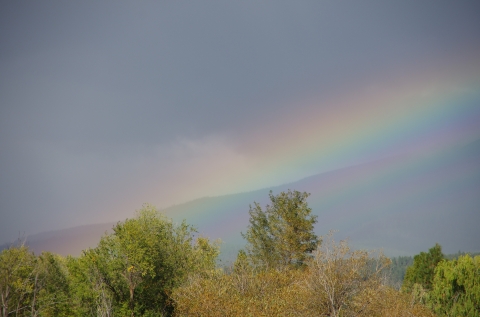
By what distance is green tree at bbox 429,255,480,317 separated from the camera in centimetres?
3709

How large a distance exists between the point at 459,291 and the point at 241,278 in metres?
25.6

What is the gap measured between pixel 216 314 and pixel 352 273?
10.4m

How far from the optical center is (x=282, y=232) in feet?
177

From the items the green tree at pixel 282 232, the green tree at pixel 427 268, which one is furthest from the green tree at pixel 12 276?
the green tree at pixel 427 268

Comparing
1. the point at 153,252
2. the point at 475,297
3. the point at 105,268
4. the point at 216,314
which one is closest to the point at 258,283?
the point at 216,314

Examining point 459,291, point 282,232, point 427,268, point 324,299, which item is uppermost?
point 282,232

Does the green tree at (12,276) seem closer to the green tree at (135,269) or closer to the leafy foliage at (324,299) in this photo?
the green tree at (135,269)

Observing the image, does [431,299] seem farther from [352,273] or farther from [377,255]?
[352,273]

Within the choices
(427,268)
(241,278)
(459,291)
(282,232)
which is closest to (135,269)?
(241,278)

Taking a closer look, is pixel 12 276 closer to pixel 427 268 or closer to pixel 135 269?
pixel 135 269

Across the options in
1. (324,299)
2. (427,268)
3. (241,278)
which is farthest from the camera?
(427,268)

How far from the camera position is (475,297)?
37594 millimetres

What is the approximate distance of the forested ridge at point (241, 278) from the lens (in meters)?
26.9

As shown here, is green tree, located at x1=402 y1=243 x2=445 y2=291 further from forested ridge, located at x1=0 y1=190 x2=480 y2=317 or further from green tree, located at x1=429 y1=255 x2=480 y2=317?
green tree, located at x1=429 y1=255 x2=480 y2=317
